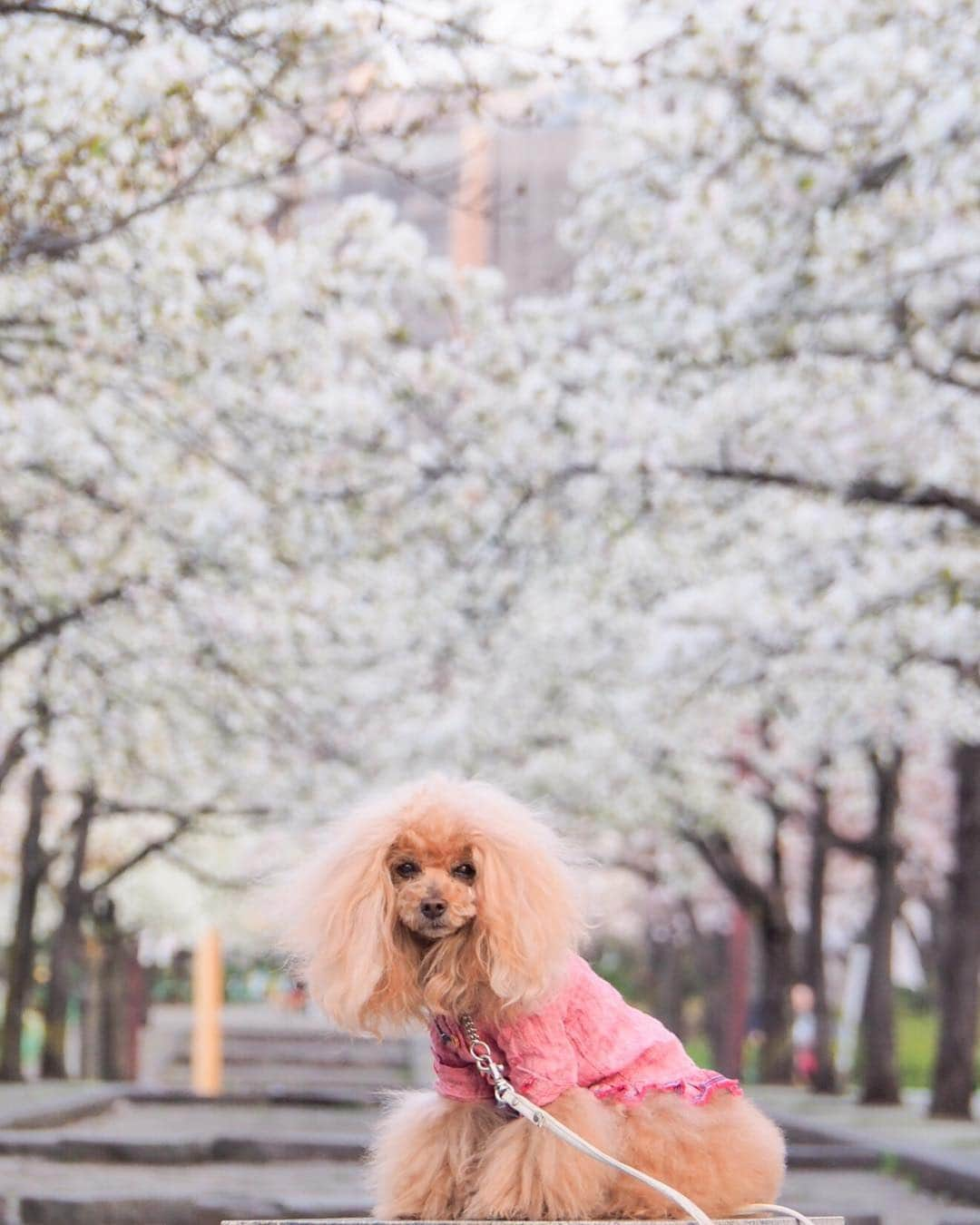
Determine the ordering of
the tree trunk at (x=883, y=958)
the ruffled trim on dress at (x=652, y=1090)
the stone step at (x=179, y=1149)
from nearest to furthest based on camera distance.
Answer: the ruffled trim on dress at (x=652, y=1090), the stone step at (x=179, y=1149), the tree trunk at (x=883, y=958)

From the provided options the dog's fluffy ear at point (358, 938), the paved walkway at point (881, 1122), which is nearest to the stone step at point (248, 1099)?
the paved walkway at point (881, 1122)

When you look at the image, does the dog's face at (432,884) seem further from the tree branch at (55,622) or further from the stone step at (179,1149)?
the tree branch at (55,622)

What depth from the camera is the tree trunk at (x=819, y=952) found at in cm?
2206

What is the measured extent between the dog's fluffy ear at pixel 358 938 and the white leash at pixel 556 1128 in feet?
0.60

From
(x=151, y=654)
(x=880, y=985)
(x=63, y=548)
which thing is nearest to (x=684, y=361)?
(x=63, y=548)

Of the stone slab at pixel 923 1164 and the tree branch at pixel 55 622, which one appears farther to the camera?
the tree branch at pixel 55 622

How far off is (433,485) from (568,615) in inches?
140

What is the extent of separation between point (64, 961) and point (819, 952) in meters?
9.47

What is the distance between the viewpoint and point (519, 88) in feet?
32.1

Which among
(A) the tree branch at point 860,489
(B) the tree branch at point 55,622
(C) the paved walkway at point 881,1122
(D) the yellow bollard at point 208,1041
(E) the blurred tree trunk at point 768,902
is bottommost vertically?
(D) the yellow bollard at point 208,1041

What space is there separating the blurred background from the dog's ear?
0.30 m

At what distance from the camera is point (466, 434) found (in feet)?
40.3

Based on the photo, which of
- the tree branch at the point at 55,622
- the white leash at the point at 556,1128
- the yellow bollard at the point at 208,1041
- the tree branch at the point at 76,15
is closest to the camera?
the white leash at the point at 556,1128

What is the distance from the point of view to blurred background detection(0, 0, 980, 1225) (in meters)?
A: 8.26
